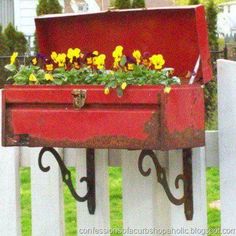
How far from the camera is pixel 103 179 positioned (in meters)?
2.59

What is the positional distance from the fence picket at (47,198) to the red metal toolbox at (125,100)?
28 centimetres

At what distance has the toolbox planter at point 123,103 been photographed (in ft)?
7.31

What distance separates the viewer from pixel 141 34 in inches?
99.8

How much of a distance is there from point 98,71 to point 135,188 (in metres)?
0.39

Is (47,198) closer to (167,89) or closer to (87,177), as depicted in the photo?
(87,177)

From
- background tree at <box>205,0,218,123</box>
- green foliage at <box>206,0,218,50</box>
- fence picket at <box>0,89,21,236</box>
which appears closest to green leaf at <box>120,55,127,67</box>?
fence picket at <box>0,89,21,236</box>

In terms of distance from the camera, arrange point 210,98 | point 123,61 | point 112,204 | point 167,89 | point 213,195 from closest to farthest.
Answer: point 167,89
point 123,61
point 112,204
point 213,195
point 210,98

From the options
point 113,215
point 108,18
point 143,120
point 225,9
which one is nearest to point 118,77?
point 143,120

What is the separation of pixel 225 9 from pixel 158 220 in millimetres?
16371

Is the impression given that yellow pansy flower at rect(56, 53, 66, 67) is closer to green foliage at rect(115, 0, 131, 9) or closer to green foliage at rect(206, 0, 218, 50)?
green foliage at rect(206, 0, 218, 50)

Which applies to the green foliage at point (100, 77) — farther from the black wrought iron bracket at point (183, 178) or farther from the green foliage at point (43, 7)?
the green foliage at point (43, 7)

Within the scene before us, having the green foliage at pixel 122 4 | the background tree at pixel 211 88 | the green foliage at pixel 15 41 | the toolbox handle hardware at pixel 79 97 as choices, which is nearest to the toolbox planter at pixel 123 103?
the toolbox handle hardware at pixel 79 97

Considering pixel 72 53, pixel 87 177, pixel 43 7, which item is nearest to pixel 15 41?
pixel 43 7

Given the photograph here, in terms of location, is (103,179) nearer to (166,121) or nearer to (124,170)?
(124,170)
